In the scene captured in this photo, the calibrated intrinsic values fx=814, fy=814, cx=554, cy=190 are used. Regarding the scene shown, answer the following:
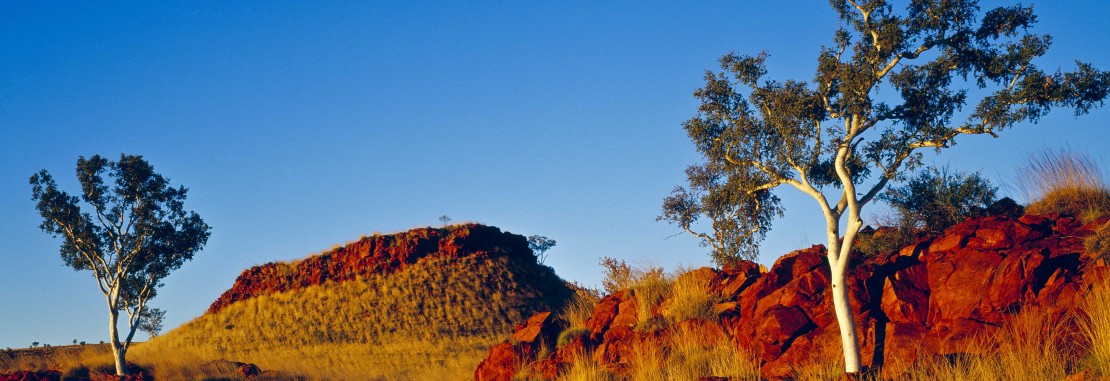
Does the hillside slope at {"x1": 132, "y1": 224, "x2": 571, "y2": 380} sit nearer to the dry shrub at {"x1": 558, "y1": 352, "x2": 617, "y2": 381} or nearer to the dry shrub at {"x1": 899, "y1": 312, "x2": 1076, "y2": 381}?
the dry shrub at {"x1": 558, "y1": 352, "x2": 617, "y2": 381}

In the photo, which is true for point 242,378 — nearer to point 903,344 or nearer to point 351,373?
point 351,373

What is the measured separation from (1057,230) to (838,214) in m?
5.25

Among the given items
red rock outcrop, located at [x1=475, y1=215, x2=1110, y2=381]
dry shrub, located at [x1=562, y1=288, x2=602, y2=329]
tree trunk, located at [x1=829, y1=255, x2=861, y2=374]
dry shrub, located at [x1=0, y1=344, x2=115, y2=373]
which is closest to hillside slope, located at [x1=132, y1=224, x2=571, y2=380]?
dry shrub, located at [x1=0, y1=344, x2=115, y2=373]

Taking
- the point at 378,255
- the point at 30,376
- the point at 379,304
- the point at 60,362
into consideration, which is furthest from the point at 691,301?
the point at 378,255

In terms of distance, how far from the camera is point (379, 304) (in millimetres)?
47062

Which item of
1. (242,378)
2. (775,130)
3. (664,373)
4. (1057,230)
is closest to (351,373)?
(242,378)

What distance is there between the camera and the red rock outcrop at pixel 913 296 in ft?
49.6

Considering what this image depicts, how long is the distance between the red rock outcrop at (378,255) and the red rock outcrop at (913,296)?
102 feet

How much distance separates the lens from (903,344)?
618 inches

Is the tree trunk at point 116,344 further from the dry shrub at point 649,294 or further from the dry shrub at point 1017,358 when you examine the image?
the dry shrub at point 1017,358

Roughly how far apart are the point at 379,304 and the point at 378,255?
5484mm

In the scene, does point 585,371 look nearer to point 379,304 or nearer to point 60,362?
point 60,362

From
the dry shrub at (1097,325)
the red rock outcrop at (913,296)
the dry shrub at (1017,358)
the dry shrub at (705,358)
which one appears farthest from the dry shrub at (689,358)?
the dry shrub at (1097,325)

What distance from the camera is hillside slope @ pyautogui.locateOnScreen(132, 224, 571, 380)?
4212cm
